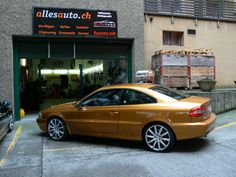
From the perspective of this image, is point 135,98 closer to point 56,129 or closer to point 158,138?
point 158,138

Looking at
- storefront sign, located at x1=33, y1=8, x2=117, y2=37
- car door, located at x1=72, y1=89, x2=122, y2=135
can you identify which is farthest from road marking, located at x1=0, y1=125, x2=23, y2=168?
storefront sign, located at x1=33, y1=8, x2=117, y2=37

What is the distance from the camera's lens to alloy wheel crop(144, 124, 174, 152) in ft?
20.5

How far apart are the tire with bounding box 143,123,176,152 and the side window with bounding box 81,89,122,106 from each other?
109 centimetres

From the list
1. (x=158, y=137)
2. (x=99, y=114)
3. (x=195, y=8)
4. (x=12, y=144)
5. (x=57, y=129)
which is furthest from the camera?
(x=195, y=8)

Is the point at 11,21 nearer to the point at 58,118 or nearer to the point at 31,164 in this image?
the point at 58,118

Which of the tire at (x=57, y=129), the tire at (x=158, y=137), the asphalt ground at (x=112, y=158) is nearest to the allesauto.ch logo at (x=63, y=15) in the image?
the tire at (x=57, y=129)

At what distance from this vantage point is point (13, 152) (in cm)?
666

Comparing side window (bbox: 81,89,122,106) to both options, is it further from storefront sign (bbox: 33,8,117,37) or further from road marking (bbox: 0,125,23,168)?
storefront sign (bbox: 33,8,117,37)

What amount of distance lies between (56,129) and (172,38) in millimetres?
8362

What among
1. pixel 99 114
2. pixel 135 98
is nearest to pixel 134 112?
pixel 135 98

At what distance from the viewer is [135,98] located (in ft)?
22.4

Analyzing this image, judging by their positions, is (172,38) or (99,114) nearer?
(99,114)

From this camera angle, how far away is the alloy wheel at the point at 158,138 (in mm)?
6257

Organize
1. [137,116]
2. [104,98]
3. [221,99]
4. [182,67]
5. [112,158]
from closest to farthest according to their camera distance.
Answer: [112,158] → [137,116] → [104,98] → [221,99] → [182,67]
